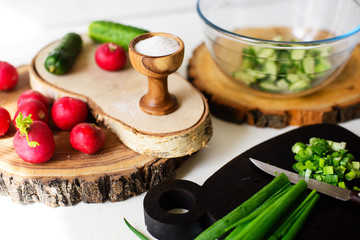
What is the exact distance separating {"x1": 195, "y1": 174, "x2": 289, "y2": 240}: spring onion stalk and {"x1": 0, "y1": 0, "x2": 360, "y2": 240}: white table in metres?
0.29

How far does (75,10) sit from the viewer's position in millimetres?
2990

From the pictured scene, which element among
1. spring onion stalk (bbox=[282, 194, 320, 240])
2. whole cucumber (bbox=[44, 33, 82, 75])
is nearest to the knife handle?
spring onion stalk (bbox=[282, 194, 320, 240])

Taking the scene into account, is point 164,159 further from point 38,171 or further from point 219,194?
point 38,171

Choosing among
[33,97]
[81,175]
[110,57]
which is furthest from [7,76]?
[81,175]

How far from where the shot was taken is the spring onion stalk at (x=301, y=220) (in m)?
1.32

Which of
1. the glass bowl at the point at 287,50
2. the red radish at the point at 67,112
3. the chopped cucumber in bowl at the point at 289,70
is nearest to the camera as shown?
the red radish at the point at 67,112

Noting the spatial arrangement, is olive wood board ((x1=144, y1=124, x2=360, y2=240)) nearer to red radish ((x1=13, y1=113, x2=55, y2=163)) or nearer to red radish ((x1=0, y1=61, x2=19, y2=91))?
red radish ((x1=13, y1=113, x2=55, y2=163))

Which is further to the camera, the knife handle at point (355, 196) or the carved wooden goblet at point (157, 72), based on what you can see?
the carved wooden goblet at point (157, 72)

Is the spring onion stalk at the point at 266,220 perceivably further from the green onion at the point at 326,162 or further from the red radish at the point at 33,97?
the red radish at the point at 33,97

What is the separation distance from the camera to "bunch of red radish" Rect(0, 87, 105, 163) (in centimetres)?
158

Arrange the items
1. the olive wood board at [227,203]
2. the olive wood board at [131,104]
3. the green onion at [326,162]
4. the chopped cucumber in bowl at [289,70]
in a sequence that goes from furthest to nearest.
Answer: the chopped cucumber in bowl at [289,70]
the olive wood board at [131,104]
the green onion at [326,162]
the olive wood board at [227,203]

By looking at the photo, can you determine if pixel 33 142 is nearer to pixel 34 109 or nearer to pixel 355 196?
pixel 34 109

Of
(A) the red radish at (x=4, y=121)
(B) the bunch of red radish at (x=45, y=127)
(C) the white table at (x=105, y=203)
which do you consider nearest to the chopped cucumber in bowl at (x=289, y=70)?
(C) the white table at (x=105, y=203)

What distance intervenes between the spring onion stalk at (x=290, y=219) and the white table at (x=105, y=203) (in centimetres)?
44
